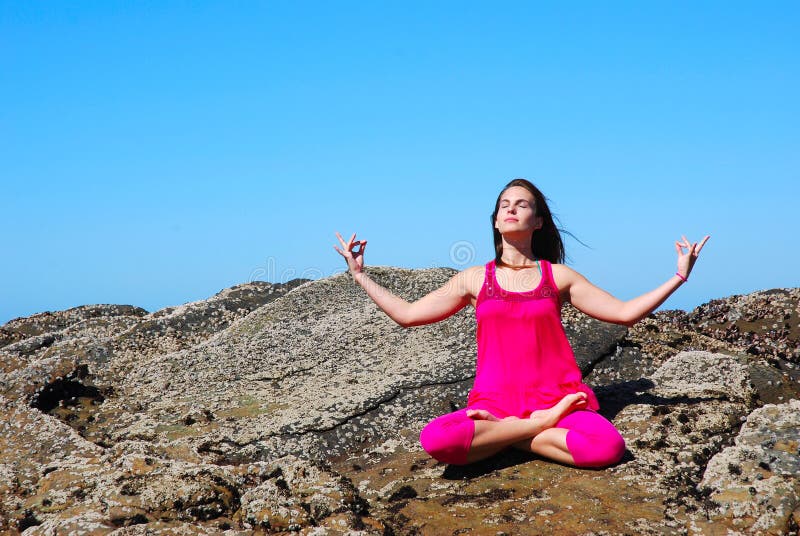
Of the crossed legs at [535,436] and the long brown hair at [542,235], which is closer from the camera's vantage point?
the crossed legs at [535,436]

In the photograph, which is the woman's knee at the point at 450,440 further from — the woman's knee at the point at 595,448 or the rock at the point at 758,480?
the rock at the point at 758,480

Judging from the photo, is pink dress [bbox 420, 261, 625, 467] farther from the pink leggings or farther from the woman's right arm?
the woman's right arm

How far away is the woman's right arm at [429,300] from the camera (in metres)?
6.62

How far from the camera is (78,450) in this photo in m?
7.25

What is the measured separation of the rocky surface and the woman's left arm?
946 millimetres

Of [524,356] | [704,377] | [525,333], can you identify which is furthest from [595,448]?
[704,377]

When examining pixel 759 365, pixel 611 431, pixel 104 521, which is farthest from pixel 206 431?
pixel 759 365

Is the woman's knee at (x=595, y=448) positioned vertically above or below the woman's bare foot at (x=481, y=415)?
below

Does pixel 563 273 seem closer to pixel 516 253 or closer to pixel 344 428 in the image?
pixel 516 253

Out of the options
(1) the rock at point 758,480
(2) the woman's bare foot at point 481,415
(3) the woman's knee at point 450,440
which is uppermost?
(2) the woman's bare foot at point 481,415

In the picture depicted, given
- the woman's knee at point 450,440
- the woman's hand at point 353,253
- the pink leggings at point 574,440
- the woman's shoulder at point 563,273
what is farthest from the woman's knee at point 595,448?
the woman's hand at point 353,253

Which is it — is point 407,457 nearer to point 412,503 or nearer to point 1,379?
point 412,503

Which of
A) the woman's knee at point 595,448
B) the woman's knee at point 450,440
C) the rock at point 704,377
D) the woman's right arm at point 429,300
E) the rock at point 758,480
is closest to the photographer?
the rock at point 758,480

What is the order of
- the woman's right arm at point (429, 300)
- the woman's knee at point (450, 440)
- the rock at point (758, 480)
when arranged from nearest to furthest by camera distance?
the rock at point (758, 480)
the woman's knee at point (450, 440)
the woman's right arm at point (429, 300)
